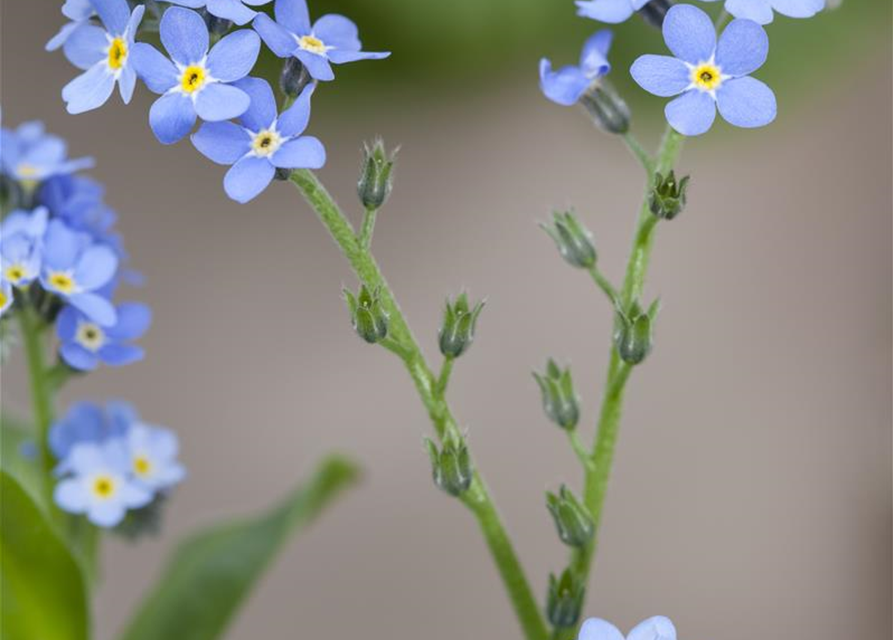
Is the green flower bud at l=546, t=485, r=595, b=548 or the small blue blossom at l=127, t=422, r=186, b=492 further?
the small blue blossom at l=127, t=422, r=186, b=492

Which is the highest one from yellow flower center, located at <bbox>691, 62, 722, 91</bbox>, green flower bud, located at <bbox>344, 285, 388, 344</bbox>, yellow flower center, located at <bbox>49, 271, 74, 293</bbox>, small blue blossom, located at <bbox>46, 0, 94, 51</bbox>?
small blue blossom, located at <bbox>46, 0, 94, 51</bbox>

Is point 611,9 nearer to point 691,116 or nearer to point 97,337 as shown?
point 691,116

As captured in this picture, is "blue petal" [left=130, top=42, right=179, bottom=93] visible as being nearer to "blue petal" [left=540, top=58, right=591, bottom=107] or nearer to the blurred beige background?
"blue petal" [left=540, top=58, right=591, bottom=107]

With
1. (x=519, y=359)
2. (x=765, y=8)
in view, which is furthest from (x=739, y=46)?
(x=519, y=359)

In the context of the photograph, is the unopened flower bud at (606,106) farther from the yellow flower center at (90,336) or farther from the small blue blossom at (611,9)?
the yellow flower center at (90,336)

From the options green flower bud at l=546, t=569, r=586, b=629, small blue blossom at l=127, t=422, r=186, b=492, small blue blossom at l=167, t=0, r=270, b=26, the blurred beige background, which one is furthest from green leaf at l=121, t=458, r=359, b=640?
the blurred beige background

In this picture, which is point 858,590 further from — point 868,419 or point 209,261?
point 209,261

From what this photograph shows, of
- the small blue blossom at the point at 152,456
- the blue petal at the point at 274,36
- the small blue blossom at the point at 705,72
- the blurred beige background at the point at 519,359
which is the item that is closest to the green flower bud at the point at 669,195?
the small blue blossom at the point at 705,72
